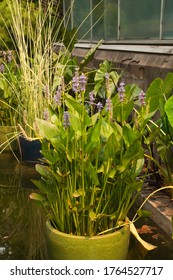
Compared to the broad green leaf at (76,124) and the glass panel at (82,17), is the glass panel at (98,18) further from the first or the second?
the broad green leaf at (76,124)

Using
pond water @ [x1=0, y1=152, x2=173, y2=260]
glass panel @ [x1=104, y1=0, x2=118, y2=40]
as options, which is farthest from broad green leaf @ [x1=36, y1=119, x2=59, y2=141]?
glass panel @ [x1=104, y1=0, x2=118, y2=40]

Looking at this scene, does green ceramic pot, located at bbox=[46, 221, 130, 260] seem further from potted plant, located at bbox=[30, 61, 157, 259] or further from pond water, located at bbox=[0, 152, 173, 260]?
pond water, located at bbox=[0, 152, 173, 260]

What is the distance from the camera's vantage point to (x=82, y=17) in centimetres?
609

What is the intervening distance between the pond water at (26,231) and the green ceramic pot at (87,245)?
0.24 metres

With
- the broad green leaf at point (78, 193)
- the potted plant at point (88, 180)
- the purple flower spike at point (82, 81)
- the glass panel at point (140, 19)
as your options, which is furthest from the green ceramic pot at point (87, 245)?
the glass panel at point (140, 19)

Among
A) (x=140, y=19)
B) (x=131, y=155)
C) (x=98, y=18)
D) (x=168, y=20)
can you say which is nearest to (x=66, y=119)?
(x=131, y=155)

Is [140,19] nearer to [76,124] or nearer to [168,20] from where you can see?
[168,20]

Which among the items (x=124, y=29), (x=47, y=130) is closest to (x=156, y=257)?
(x=47, y=130)

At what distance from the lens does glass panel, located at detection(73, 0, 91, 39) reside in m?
5.69

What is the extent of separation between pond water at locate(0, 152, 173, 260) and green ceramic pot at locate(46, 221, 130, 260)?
0.24 metres

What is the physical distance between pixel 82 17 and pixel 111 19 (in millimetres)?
1589

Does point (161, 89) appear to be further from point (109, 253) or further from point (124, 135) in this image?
point (109, 253)

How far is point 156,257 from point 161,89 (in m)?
0.95

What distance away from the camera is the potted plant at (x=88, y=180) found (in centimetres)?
155
